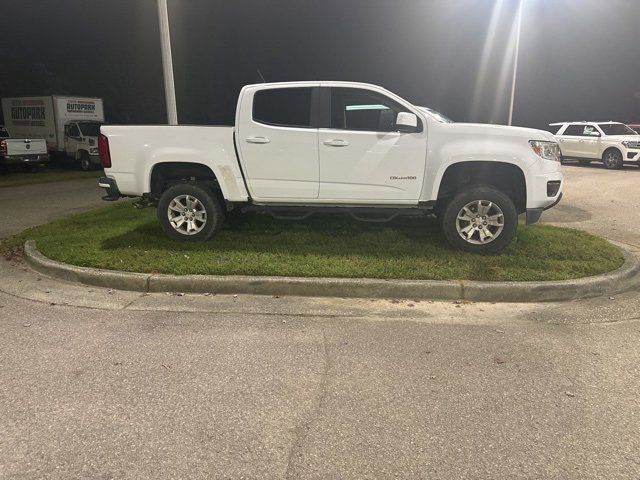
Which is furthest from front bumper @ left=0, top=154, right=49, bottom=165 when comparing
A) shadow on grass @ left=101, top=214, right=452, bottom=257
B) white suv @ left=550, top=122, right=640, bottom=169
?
white suv @ left=550, top=122, right=640, bottom=169

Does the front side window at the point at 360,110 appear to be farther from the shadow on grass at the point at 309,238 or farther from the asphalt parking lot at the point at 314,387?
the asphalt parking lot at the point at 314,387

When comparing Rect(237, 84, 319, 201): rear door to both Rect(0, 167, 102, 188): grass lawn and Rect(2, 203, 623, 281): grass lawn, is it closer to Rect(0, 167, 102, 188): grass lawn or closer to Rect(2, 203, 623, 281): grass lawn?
Rect(2, 203, 623, 281): grass lawn

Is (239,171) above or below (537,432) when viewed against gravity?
above

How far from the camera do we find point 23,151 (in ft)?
59.2

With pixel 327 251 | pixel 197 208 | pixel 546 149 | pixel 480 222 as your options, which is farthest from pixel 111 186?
pixel 546 149

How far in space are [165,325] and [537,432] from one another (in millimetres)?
3125

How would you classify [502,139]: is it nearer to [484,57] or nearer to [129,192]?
[129,192]

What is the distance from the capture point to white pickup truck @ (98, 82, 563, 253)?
18.8 ft

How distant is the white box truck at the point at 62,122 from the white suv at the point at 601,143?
754 inches

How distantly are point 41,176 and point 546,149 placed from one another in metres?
17.1

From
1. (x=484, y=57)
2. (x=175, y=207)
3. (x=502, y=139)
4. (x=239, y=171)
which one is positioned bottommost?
(x=175, y=207)

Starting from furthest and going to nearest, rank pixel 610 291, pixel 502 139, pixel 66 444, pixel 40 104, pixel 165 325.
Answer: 1. pixel 40 104
2. pixel 502 139
3. pixel 610 291
4. pixel 165 325
5. pixel 66 444

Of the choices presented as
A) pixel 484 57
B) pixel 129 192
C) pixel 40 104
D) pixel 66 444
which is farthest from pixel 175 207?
pixel 484 57

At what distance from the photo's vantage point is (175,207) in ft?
20.6
